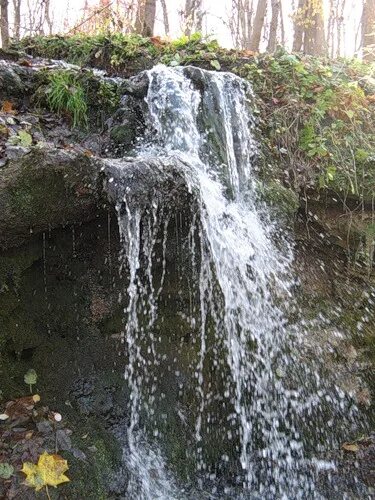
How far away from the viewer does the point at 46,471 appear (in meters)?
2.81

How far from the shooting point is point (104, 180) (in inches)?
129

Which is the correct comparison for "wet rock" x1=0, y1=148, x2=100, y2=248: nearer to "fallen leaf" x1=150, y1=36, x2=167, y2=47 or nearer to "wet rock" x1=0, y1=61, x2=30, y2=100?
"wet rock" x1=0, y1=61, x2=30, y2=100

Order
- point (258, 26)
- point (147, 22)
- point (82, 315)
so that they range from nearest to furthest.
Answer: point (82, 315) → point (147, 22) → point (258, 26)

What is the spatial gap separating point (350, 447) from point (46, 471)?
2.33 metres

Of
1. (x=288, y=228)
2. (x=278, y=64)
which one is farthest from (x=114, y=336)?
(x=278, y=64)

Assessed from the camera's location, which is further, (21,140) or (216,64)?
(216,64)

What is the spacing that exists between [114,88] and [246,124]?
1.55m

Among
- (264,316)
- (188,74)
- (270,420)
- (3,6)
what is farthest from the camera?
(3,6)

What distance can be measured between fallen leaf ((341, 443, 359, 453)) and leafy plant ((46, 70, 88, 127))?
12.8ft

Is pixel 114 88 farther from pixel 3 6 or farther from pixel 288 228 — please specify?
pixel 3 6

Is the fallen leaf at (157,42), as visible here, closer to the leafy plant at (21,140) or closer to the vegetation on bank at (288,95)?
the vegetation on bank at (288,95)

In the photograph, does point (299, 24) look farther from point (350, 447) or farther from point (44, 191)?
point (350, 447)

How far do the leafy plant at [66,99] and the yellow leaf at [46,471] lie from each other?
10.5ft

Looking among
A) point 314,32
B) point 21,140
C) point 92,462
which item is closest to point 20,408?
point 92,462
